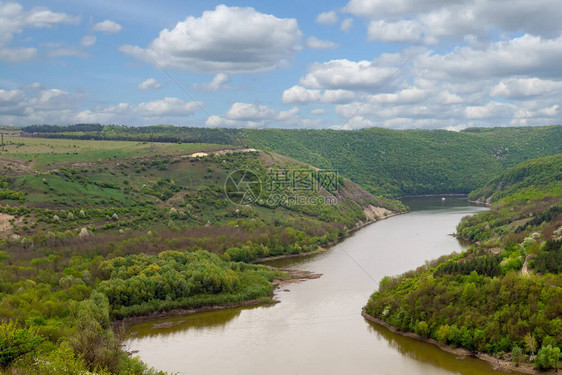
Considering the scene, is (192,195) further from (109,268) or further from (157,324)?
(157,324)

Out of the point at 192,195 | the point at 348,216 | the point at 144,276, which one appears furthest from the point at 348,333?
the point at 348,216

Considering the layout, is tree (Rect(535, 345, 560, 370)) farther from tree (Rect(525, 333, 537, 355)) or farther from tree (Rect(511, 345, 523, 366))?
tree (Rect(511, 345, 523, 366))

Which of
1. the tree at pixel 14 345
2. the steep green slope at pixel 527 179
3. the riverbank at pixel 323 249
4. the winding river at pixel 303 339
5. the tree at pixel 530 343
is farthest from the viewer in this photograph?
the steep green slope at pixel 527 179

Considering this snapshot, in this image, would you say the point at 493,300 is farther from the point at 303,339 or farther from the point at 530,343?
the point at 303,339

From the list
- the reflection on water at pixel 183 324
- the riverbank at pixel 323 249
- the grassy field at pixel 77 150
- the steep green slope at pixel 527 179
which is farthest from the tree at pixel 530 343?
the grassy field at pixel 77 150

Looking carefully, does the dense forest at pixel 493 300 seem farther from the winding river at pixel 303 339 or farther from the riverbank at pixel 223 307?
the riverbank at pixel 223 307

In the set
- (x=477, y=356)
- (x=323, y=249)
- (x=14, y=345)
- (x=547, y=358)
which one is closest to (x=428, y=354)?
(x=477, y=356)

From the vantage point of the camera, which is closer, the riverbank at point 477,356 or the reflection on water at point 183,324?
the riverbank at point 477,356
